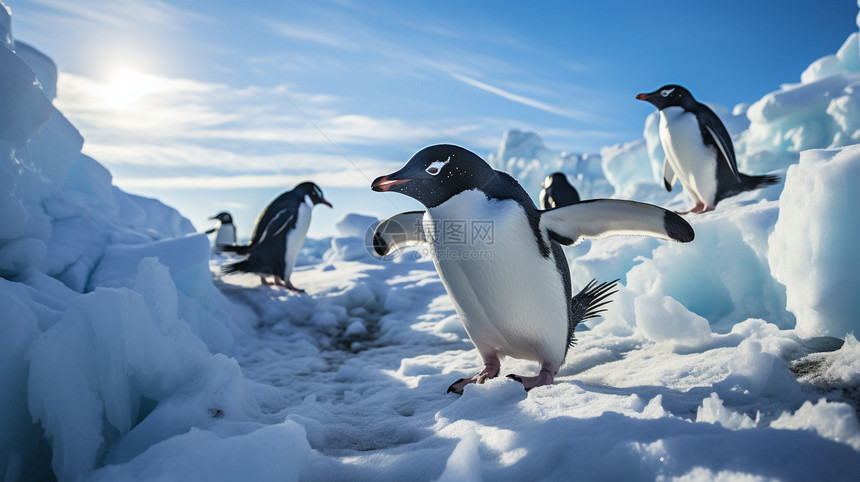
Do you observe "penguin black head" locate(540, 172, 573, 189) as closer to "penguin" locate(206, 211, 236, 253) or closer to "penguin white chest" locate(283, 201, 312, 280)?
"penguin white chest" locate(283, 201, 312, 280)

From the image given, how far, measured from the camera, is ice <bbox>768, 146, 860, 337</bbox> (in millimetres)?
1909

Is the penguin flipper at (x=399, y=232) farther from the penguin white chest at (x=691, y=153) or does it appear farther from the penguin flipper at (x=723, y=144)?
the penguin flipper at (x=723, y=144)

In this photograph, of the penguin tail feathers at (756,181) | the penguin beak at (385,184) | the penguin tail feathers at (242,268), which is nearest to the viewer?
the penguin beak at (385,184)

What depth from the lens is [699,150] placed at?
14.6ft

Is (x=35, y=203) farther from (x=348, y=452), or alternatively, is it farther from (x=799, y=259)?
(x=799, y=259)

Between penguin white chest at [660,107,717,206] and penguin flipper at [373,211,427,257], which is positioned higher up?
penguin white chest at [660,107,717,206]

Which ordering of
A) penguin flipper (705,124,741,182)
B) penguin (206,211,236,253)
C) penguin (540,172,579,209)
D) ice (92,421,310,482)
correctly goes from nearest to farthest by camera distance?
ice (92,421,310,482), penguin flipper (705,124,741,182), penguin (540,172,579,209), penguin (206,211,236,253)

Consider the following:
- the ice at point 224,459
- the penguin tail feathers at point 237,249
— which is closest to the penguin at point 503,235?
the ice at point 224,459

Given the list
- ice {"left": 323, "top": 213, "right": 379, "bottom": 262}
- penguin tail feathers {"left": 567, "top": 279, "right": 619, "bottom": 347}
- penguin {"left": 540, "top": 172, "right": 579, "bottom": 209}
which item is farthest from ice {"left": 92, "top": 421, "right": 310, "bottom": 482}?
penguin {"left": 540, "top": 172, "right": 579, "bottom": 209}

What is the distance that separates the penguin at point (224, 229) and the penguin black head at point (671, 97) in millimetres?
8917

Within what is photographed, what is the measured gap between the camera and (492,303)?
1940 mm

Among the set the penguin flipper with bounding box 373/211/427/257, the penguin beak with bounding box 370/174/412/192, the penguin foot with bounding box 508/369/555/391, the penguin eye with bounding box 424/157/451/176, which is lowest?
the penguin foot with bounding box 508/369/555/391

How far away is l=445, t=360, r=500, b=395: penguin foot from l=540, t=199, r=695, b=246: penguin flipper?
2.15ft

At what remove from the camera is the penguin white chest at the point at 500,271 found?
72.9 inches
